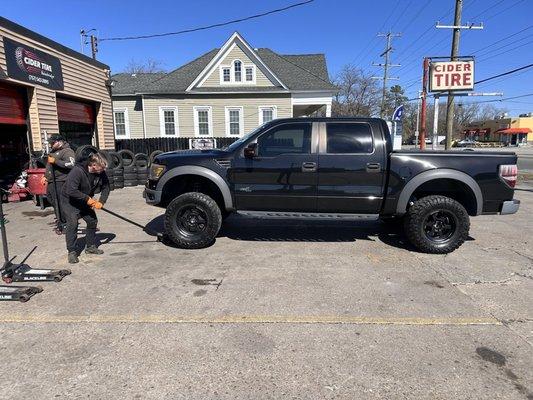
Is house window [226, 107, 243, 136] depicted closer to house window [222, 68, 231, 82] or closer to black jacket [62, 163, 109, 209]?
house window [222, 68, 231, 82]

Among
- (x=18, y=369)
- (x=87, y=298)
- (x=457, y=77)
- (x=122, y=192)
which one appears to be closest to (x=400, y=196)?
(x=87, y=298)

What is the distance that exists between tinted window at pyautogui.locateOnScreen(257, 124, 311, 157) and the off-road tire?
112 centimetres

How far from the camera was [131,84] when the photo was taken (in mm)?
25391

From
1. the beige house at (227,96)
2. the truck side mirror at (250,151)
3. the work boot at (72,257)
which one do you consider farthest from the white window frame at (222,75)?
the work boot at (72,257)

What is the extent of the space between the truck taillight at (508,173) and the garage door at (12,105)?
11.2 metres

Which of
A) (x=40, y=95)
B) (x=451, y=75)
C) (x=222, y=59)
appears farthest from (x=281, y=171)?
(x=222, y=59)

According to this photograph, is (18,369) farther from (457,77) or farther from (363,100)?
(363,100)

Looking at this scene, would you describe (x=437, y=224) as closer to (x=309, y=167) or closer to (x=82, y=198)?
(x=309, y=167)

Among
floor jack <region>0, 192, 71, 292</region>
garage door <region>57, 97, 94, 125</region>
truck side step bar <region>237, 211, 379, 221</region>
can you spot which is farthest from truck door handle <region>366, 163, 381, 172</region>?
garage door <region>57, 97, 94, 125</region>

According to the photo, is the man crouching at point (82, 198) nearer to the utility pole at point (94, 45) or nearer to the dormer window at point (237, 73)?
the dormer window at point (237, 73)

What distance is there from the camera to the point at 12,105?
33.6 ft

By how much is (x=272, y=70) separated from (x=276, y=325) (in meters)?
21.4

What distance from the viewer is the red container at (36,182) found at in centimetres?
962

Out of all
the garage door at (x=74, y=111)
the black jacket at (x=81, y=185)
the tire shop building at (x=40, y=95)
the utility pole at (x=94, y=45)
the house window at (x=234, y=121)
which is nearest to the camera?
the black jacket at (x=81, y=185)
